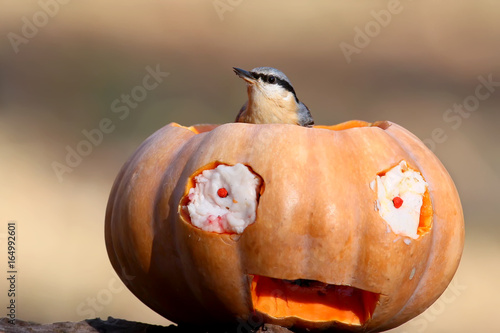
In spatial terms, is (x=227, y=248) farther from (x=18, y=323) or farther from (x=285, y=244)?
(x=18, y=323)

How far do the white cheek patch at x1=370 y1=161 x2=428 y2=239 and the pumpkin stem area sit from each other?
35 centimetres

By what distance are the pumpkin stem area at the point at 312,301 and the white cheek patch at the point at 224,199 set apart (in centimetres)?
31

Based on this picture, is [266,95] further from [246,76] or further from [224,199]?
[224,199]

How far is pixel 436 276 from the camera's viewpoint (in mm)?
3801

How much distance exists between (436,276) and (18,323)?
7.25 feet

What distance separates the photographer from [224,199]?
11.7 feet

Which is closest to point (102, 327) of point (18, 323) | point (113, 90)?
point (18, 323)

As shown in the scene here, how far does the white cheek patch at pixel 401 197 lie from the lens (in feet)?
11.8

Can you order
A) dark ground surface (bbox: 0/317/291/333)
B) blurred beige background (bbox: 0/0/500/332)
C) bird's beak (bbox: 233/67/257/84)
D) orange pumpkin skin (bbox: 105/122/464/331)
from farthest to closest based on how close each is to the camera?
blurred beige background (bbox: 0/0/500/332), bird's beak (bbox: 233/67/257/84), dark ground surface (bbox: 0/317/291/333), orange pumpkin skin (bbox: 105/122/464/331)

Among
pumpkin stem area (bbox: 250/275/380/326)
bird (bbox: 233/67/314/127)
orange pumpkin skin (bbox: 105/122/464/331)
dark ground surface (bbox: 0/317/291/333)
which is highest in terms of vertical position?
bird (bbox: 233/67/314/127)

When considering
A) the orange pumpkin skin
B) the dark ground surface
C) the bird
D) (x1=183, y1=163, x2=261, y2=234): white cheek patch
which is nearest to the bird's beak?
the bird

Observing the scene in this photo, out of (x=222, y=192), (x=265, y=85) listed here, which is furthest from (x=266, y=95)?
(x=222, y=192)

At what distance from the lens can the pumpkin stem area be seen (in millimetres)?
3650

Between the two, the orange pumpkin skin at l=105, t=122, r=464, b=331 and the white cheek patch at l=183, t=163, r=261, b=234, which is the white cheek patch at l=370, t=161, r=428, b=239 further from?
the white cheek patch at l=183, t=163, r=261, b=234
